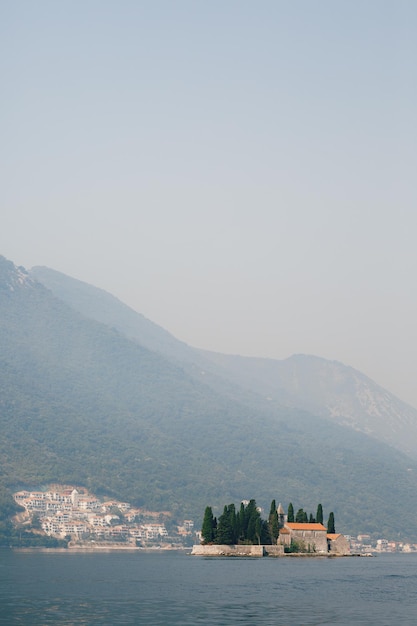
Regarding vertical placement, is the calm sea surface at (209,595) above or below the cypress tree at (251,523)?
below

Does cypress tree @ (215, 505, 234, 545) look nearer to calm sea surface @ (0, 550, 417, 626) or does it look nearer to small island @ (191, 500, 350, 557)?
small island @ (191, 500, 350, 557)

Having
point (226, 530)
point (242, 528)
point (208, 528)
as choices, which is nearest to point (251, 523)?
point (242, 528)

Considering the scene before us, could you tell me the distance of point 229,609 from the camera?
97625mm

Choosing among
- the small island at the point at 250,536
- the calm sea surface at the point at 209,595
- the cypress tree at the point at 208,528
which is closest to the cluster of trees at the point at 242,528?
the small island at the point at 250,536

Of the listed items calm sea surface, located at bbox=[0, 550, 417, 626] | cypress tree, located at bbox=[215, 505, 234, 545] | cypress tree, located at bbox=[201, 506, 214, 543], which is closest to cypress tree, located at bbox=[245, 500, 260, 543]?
cypress tree, located at bbox=[215, 505, 234, 545]

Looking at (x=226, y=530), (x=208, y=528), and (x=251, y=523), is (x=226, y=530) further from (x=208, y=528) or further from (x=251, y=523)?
(x=208, y=528)

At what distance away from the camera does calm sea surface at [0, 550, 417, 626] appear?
91.2 metres

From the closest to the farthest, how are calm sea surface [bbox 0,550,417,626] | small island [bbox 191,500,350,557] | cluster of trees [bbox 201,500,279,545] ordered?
calm sea surface [bbox 0,550,417,626] → small island [bbox 191,500,350,557] → cluster of trees [bbox 201,500,279,545]

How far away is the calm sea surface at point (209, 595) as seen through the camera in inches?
3593

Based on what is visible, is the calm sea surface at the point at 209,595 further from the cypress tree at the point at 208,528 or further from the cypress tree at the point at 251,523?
the cypress tree at the point at 208,528

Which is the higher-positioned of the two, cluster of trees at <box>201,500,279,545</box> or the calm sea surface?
cluster of trees at <box>201,500,279,545</box>

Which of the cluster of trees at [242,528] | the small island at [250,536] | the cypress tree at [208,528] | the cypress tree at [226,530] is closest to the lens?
the small island at [250,536]

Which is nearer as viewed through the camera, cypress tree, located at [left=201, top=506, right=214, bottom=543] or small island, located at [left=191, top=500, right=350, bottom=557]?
small island, located at [left=191, top=500, right=350, bottom=557]

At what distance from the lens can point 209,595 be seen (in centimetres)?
11088
